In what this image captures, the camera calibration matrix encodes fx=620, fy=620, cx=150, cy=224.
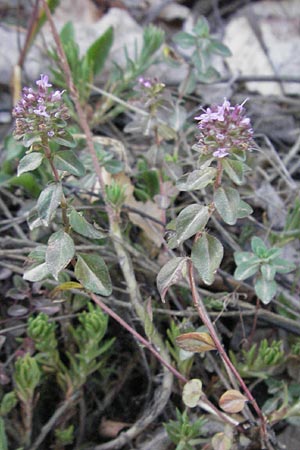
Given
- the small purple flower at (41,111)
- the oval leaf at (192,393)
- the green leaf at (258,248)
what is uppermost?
the small purple flower at (41,111)

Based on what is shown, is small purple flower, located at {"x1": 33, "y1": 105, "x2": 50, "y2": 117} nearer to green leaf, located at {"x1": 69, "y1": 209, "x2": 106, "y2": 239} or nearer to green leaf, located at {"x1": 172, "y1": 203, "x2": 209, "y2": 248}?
green leaf, located at {"x1": 69, "y1": 209, "x2": 106, "y2": 239}

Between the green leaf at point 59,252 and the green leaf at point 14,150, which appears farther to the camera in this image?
the green leaf at point 14,150

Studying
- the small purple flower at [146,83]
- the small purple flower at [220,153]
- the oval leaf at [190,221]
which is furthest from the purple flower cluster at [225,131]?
the small purple flower at [146,83]

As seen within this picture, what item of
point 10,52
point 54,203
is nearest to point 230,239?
point 54,203

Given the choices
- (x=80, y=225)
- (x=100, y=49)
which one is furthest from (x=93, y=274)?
(x=100, y=49)

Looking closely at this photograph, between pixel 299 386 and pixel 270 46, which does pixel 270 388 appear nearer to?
pixel 299 386

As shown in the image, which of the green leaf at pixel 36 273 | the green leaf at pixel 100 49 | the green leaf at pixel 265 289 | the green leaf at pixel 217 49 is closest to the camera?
the green leaf at pixel 36 273

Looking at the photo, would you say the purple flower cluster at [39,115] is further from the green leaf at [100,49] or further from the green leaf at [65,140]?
the green leaf at [100,49]
